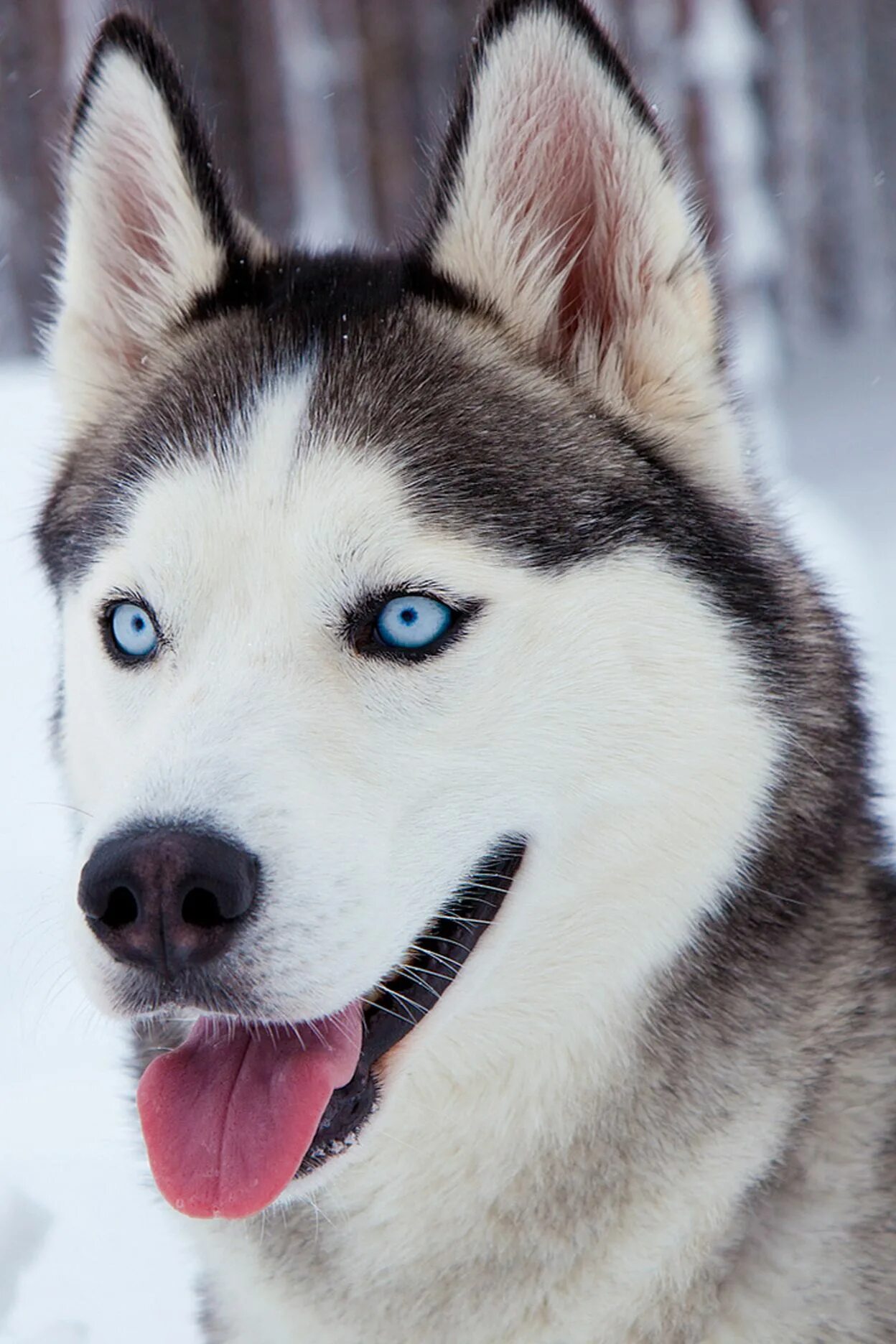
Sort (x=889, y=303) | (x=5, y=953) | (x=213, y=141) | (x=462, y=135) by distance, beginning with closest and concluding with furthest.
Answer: (x=462, y=135) < (x=213, y=141) < (x=5, y=953) < (x=889, y=303)

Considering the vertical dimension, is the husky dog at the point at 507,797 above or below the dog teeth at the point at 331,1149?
above

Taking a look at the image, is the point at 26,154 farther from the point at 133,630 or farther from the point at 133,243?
the point at 133,630

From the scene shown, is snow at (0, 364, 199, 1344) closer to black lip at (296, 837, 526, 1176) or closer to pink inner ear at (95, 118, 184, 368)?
pink inner ear at (95, 118, 184, 368)

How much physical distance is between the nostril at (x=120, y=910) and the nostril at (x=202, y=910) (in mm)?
55

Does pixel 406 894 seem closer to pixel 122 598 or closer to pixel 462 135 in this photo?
pixel 122 598

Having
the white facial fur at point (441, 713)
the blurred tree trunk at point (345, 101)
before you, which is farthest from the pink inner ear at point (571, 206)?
the blurred tree trunk at point (345, 101)

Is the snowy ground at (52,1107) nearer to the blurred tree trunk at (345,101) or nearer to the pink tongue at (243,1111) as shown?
the pink tongue at (243,1111)

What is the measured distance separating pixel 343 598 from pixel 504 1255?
0.85 m

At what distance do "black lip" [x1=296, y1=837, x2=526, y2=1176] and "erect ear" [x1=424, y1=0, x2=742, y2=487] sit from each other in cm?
63

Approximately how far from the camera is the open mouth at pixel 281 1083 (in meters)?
1.66

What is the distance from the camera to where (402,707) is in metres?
1.72

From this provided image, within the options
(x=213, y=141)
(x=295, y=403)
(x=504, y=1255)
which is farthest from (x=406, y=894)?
(x=213, y=141)

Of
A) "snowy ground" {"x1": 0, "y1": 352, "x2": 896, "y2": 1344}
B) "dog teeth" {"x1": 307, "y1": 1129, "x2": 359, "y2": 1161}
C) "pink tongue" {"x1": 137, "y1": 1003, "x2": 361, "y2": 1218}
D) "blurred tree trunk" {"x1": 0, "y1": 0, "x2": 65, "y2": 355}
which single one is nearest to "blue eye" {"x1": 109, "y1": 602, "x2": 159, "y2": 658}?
"snowy ground" {"x1": 0, "y1": 352, "x2": 896, "y2": 1344}

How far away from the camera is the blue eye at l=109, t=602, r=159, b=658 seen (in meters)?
1.86
